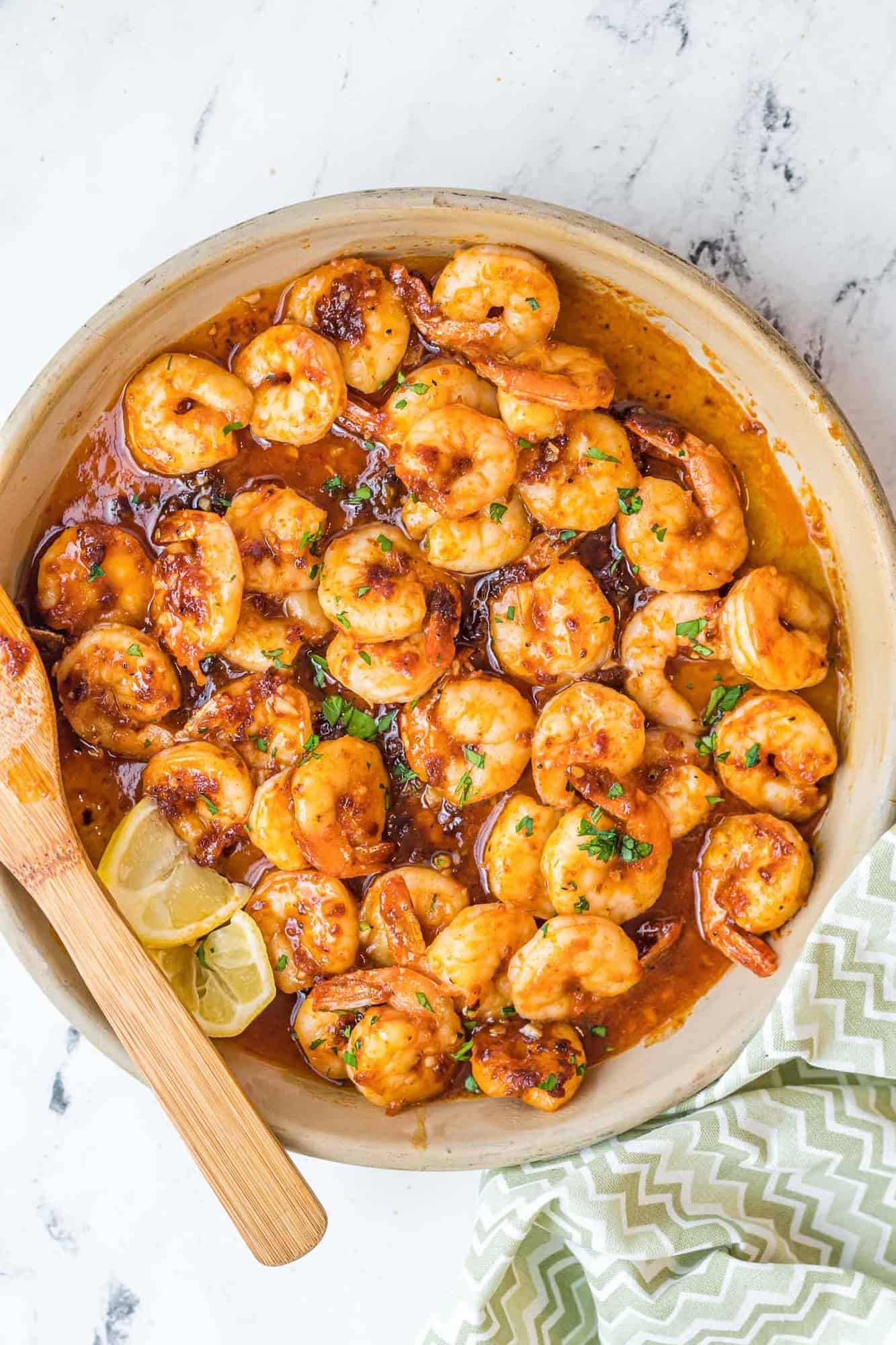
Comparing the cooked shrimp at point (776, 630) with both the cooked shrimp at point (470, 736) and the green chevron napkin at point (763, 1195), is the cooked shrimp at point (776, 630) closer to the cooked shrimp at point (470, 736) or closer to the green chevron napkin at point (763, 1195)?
the green chevron napkin at point (763, 1195)

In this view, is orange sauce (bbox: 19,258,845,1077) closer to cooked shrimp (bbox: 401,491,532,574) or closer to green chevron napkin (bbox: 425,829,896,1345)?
cooked shrimp (bbox: 401,491,532,574)

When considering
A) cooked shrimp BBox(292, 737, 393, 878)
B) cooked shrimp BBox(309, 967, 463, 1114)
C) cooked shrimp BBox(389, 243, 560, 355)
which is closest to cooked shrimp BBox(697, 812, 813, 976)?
cooked shrimp BBox(309, 967, 463, 1114)

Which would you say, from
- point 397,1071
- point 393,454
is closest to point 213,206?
point 393,454

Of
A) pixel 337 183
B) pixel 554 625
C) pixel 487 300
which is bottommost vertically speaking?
pixel 554 625

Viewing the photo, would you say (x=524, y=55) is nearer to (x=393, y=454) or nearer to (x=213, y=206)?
(x=213, y=206)

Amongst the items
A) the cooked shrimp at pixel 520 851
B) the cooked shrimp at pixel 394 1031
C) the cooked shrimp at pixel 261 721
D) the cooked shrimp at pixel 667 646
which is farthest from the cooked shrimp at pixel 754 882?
the cooked shrimp at pixel 261 721

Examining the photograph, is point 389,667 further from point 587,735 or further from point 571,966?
point 571,966

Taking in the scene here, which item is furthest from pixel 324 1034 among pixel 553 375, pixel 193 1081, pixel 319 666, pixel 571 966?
pixel 553 375
